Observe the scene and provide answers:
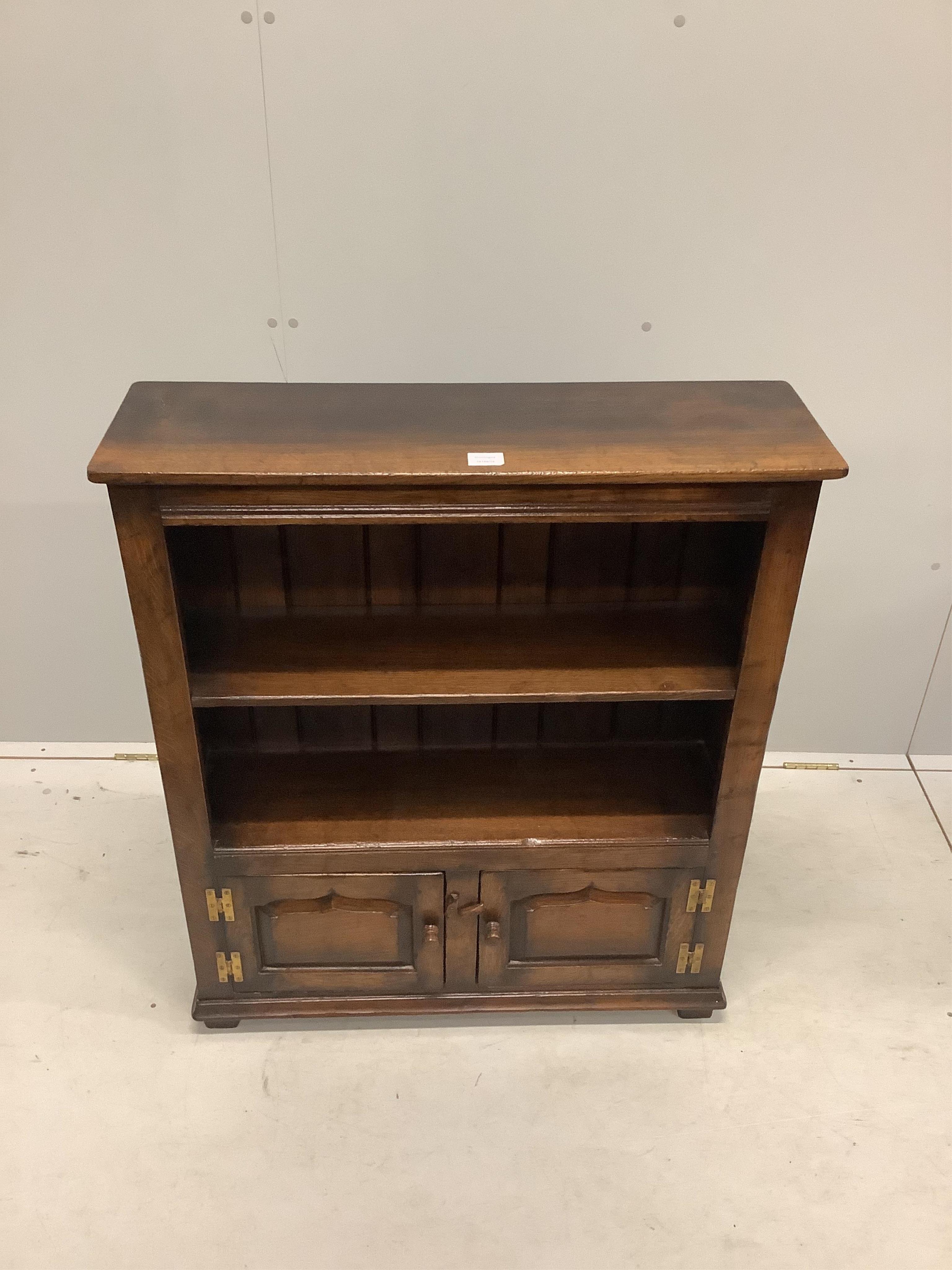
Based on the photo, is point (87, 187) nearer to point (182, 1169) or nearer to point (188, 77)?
point (188, 77)

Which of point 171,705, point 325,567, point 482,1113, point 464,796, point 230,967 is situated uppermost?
point 325,567

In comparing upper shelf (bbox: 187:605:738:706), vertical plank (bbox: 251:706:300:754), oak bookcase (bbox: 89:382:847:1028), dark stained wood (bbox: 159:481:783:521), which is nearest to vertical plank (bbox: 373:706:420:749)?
oak bookcase (bbox: 89:382:847:1028)

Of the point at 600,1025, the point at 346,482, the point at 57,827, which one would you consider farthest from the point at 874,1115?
the point at 57,827

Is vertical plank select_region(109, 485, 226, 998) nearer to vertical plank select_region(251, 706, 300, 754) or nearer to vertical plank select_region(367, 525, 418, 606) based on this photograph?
vertical plank select_region(251, 706, 300, 754)

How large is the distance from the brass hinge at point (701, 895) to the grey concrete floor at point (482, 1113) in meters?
0.32

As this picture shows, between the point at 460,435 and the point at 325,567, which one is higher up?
the point at 460,435

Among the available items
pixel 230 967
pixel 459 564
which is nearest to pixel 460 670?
pixel 459 564

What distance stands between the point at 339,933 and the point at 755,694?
0.98 metres

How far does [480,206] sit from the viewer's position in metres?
2.10

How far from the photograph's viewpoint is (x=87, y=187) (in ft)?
6.87

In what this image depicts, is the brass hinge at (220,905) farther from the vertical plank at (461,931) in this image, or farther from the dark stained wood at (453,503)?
the dark stained wood at (453,503)

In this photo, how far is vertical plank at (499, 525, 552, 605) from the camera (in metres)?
1.97

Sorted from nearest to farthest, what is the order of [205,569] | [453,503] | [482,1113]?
[453,503], [205,569], [482,1113]

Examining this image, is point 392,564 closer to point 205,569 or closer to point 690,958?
point 205,569
